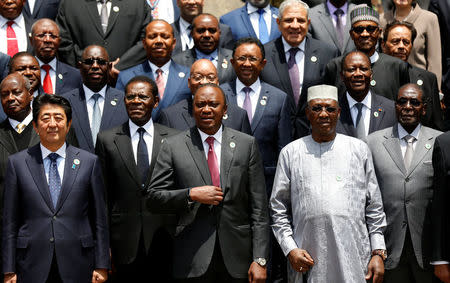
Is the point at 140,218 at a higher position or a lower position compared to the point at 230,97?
lower

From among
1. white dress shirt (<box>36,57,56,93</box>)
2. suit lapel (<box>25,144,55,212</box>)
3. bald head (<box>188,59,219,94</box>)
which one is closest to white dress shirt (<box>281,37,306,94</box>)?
bald head (<box>188,59,219,94</box>)

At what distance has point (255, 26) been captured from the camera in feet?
31.6

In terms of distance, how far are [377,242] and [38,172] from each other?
2699 millimetres

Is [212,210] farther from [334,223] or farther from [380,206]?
[380,206]

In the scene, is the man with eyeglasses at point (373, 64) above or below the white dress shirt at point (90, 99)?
above

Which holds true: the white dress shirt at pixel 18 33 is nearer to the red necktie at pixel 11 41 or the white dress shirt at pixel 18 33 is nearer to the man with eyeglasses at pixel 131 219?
the red necktie at pixel 11 41

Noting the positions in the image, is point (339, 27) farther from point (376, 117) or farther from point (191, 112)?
point (191, 112)

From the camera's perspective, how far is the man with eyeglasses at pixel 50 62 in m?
8.37

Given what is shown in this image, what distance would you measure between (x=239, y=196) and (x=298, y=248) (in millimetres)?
625

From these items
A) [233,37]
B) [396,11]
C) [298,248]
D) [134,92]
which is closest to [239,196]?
[298,248]

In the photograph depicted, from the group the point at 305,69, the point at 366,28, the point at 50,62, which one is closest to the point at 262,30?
the point at 305,69

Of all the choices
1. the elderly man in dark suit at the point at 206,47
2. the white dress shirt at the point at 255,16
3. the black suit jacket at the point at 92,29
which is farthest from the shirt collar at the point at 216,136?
the white dress shirt at the point at 255,16

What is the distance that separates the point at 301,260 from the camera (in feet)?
20.3

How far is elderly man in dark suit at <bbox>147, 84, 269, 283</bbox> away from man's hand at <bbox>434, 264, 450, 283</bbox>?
1.34m
